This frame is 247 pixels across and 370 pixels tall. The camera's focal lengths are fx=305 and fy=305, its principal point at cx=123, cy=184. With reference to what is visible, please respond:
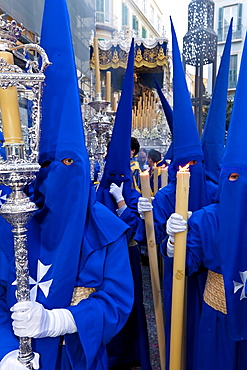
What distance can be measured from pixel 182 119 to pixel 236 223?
0.91m

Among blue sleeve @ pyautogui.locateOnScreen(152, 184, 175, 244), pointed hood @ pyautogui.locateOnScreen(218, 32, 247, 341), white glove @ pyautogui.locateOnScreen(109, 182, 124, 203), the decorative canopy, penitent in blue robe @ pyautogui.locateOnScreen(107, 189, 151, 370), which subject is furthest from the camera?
the decorative canopy

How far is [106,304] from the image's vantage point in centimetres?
129

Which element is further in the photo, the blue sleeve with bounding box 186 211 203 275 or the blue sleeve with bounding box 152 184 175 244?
the blue sleeve with bounding box 152 184 175 244

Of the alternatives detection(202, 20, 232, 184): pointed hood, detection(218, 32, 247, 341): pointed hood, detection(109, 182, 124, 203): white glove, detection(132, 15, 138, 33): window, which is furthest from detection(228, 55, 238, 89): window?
detection(218, 32, 247, 341): pointed hood

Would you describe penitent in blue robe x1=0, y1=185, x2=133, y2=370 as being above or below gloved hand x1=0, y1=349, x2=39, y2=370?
above

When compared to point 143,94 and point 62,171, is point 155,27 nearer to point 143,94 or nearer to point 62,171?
Answer: point 143,94

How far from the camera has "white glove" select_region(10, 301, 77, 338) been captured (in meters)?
1.02

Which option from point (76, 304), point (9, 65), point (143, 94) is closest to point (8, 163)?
point (9, 65)

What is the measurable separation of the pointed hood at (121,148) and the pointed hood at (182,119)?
38 cm

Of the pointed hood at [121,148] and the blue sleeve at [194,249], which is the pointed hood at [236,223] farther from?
the pointed hood at [121,148]

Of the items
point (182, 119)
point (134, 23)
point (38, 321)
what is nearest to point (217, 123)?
point (182, 119)

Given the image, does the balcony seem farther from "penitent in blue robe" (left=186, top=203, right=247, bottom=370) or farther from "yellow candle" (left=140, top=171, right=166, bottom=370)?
"penitent in blue robe" (left=186, top=203, right=247, bottom=370)

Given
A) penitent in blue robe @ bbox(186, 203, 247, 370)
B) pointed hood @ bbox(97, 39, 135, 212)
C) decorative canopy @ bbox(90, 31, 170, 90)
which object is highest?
decorative canopy @ bbox(90, 31, 170, 90)

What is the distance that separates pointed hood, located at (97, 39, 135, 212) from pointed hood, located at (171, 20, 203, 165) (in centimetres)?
38
